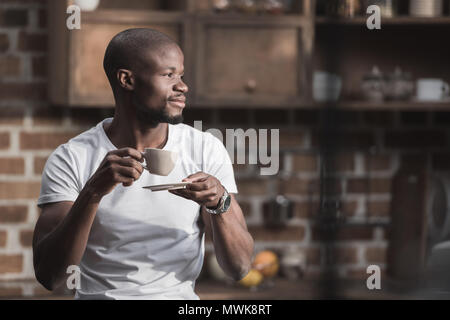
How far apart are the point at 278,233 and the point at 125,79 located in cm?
105

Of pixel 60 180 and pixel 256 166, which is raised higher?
pixel 60 180

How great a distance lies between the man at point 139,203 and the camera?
742mm

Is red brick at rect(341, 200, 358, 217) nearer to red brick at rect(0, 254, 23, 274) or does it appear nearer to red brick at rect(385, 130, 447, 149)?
red brick at rect(385, 130, 447, 149)

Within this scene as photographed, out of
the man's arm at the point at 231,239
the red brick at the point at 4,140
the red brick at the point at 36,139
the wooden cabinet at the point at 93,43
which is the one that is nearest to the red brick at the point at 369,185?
the wooden cabinet at the point at 93,43

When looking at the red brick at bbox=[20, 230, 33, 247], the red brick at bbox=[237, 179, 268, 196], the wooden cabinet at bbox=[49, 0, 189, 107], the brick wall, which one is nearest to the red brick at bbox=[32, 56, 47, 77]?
the brick wall

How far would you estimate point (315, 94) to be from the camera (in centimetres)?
159

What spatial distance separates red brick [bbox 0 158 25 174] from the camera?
1.60 metres

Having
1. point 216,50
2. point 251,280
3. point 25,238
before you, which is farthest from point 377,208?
point 25,238

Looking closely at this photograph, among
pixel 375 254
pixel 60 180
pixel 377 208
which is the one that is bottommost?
pixel 375 254

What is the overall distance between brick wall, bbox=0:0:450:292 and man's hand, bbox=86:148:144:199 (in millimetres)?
902

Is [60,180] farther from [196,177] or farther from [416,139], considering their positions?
[416,139]

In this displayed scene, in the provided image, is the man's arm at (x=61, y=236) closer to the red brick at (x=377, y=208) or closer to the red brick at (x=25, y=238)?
the red brick at (x=25, y=238)

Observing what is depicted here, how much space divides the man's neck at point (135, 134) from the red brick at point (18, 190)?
0.88 metres

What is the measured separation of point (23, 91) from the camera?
1.61 meters
